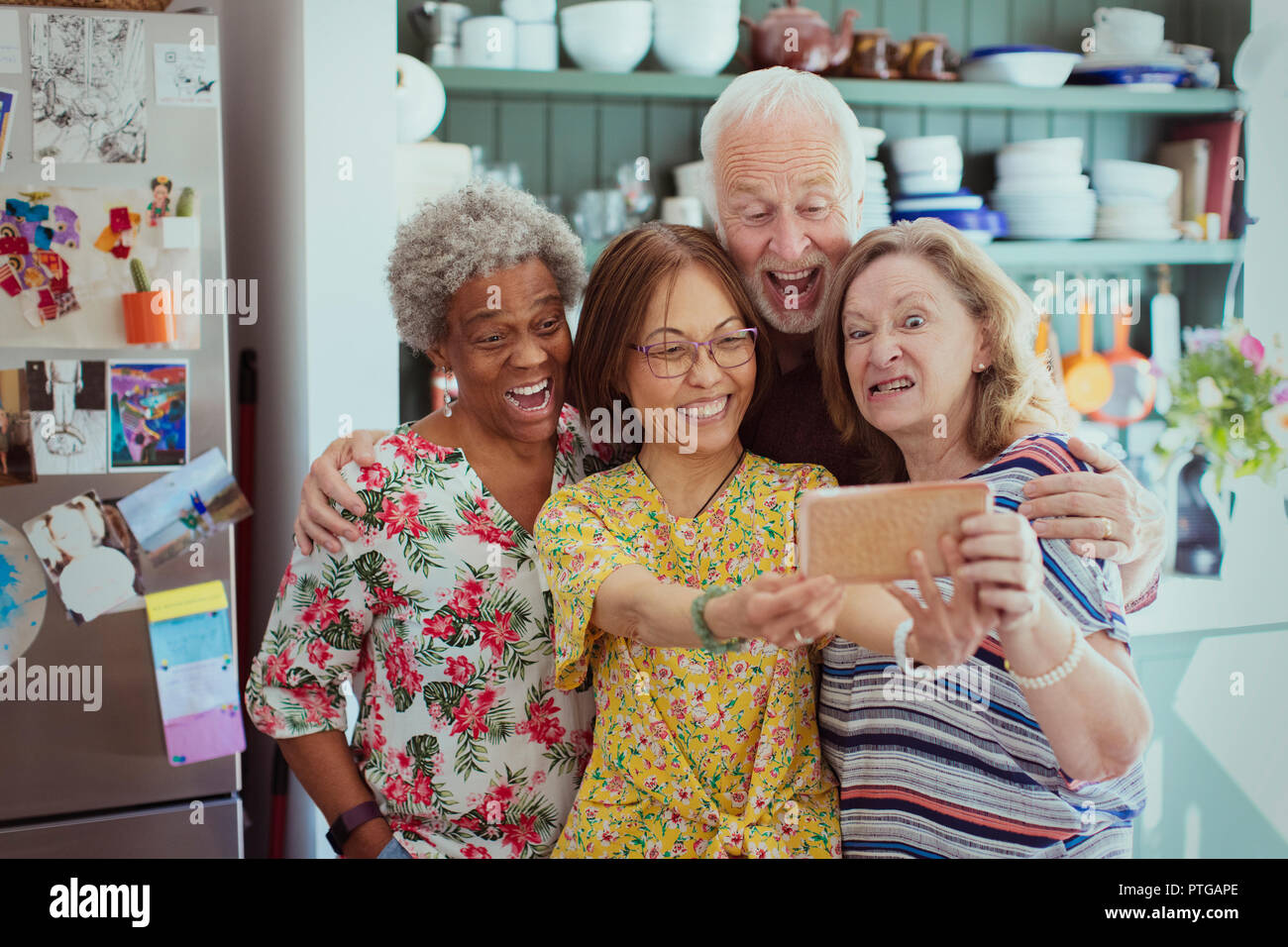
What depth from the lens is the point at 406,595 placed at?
4.58 feet

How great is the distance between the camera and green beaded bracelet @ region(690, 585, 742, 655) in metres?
1.06

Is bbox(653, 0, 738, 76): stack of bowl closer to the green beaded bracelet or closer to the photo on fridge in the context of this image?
the photo on fridge

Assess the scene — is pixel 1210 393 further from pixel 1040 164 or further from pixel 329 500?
pixel 329 500

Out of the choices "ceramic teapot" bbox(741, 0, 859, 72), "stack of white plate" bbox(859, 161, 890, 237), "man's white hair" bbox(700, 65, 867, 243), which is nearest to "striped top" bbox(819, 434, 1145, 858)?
"man's white hair" bbox(700, 65, 867, 243)

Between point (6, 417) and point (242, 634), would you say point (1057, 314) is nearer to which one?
point (242, 634)

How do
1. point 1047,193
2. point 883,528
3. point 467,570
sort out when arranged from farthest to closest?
point 1047,193 < point 467,570 < point 883,528

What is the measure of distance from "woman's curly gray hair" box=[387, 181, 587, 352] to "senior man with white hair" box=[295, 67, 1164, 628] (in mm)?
195

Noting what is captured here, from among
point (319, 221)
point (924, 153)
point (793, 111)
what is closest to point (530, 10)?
point (319, 221)

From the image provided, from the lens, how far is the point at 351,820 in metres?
1.44

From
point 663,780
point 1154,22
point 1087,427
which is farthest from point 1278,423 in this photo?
point 663,780

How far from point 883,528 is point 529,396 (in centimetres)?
54

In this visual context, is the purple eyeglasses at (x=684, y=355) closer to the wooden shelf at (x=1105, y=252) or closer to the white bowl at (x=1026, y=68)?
the wooden shelf at (x=1105, y=252)

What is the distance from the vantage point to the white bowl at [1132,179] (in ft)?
9.22

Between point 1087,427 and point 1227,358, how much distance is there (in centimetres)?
37
